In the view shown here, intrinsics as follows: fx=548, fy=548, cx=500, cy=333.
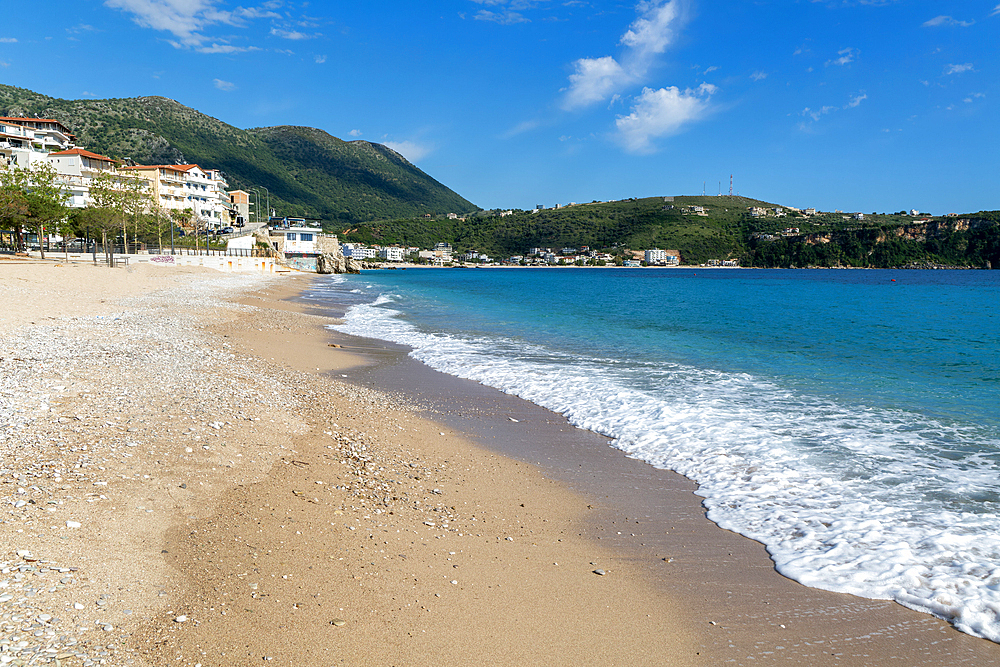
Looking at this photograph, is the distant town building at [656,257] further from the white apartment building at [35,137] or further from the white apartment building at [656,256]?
the white apartment building at [35,137]

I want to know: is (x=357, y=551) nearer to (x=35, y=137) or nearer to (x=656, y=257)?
(x=35, y=137)

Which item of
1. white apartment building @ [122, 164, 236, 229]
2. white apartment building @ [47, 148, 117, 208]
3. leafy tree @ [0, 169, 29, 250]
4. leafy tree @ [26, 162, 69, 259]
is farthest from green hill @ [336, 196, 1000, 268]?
leafy tree @ [0, 169, 29, 250]

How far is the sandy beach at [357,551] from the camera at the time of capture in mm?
3209

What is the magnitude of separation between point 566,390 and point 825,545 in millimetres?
5954

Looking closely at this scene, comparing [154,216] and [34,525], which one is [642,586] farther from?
[154,216]

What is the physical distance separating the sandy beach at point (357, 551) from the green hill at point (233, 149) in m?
Result: 126

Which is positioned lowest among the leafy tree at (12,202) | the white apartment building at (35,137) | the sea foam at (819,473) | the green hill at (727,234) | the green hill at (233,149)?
the sea foam at (819,473)

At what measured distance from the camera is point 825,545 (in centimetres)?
479

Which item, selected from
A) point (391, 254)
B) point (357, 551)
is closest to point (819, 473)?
point (357, 551)

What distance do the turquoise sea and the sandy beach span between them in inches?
16.6

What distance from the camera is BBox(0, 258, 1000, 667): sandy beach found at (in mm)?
3209

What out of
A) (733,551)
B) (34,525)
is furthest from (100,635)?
(733,551)

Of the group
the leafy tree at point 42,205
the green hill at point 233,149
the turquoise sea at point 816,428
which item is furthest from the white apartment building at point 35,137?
the turquoise sea at point 816,428

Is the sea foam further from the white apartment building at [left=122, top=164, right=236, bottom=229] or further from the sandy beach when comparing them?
the white apartment building at [left=122, top=164, right=236, bottom=229]
